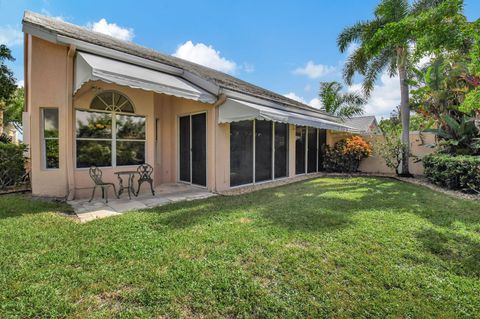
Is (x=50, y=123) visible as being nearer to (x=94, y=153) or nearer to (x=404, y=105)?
(x=94, y=153)

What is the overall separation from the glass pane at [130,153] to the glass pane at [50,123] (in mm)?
2630

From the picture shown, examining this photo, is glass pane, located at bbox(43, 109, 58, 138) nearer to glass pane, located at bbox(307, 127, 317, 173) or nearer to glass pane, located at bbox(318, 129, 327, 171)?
glass pane, located at bbox(307, 127, 317, 173)

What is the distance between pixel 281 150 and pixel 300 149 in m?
2.78

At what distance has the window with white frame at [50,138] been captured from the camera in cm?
1090

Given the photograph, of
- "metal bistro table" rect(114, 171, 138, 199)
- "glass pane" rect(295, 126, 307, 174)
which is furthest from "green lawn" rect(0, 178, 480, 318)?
Answer: "glass pane" rect(295, 126, 307, 174)

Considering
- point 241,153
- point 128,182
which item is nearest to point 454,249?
point 241,153

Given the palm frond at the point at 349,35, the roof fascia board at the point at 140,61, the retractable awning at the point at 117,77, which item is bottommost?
the retractable awning at the point at 117,77

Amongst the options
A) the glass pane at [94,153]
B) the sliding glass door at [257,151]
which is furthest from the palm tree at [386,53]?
the glass pane at [94,153]

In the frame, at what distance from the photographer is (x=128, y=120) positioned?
12445 millimetres

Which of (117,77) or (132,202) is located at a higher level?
(117,77)

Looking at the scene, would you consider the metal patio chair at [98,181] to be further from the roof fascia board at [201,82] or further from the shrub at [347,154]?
the shrub at [347,154]

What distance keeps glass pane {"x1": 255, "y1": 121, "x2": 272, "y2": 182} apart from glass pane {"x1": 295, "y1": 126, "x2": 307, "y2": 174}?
3.40 meters

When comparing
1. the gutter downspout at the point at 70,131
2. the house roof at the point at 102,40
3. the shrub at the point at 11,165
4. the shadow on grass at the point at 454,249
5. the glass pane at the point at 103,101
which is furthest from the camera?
the shrub at the point at 11,165

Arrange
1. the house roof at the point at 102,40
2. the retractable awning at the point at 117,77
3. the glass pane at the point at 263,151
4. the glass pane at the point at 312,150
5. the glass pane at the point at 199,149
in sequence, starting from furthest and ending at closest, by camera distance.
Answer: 1. the glass pane at the point at 312,150
2. the glass pane at the point at 263,151
3. the glass pane at the point at 199,149
4. the house roof at the point at 102,40
5. the retractable awning at the point at 117,77
